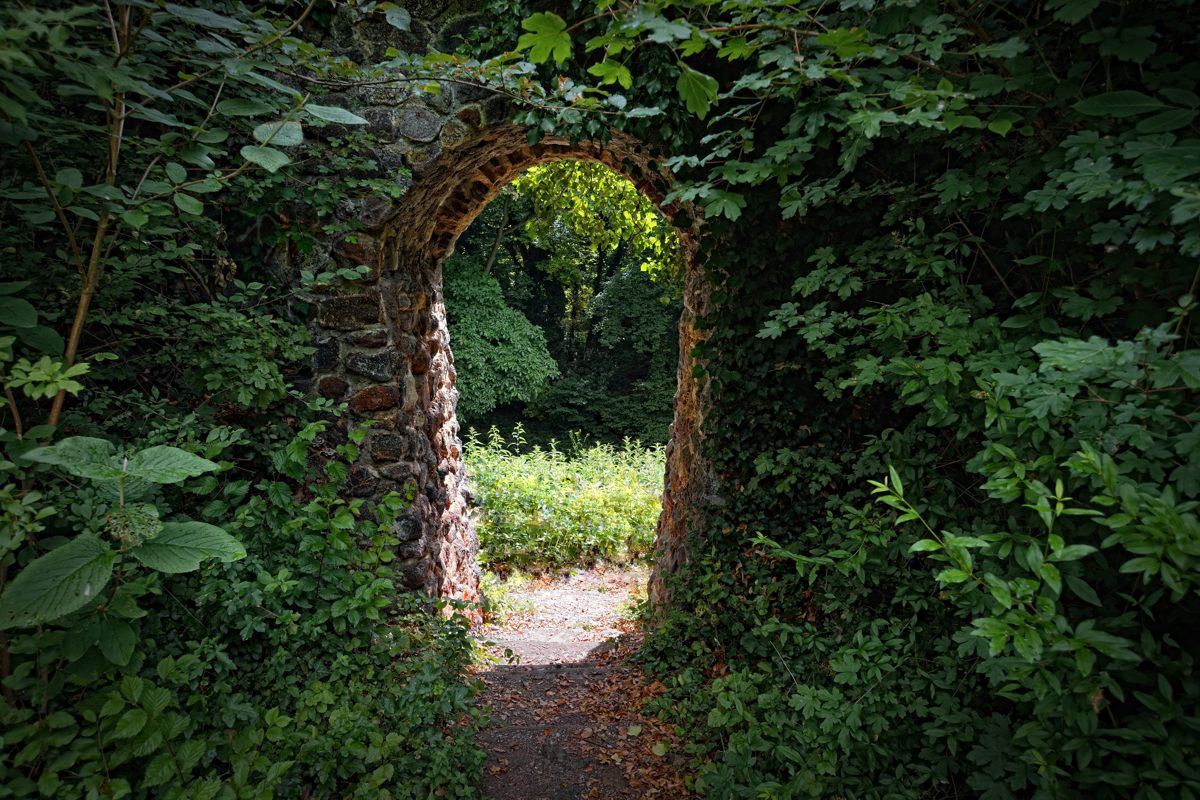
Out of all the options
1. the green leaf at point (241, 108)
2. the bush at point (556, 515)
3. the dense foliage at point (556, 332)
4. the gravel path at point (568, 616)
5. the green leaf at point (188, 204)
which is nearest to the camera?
the green leaf at point (241, 108)

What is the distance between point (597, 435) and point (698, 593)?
39.4 ft

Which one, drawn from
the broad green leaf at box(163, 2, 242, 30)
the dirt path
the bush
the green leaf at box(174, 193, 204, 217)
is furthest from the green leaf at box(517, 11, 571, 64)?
the bush

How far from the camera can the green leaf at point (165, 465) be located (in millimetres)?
1561

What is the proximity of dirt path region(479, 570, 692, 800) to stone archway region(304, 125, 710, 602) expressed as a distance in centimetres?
64

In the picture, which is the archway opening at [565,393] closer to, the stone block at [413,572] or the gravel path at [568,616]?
the gravel path at [568,616]

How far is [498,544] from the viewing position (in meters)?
6.03

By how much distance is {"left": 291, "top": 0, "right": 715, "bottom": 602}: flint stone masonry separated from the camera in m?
3.08

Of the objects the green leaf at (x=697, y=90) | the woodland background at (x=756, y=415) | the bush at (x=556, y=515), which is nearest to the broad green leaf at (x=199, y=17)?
the woodland background at (x=756, y=415)

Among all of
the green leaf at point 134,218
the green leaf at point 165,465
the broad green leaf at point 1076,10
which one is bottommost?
the green leaf at point 165,465

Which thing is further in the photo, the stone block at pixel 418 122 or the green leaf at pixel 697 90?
the stone block at pixel 418 122

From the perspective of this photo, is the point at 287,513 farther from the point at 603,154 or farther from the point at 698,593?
the point at 603,154

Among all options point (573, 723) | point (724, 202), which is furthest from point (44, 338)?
point (573, 723)

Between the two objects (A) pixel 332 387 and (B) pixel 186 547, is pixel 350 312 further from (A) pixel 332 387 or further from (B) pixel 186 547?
(B) pixel 186 547

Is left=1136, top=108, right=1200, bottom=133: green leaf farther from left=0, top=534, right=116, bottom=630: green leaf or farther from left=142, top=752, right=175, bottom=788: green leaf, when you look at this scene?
left=142, top=752, right=175, bottom=788: green leaf
